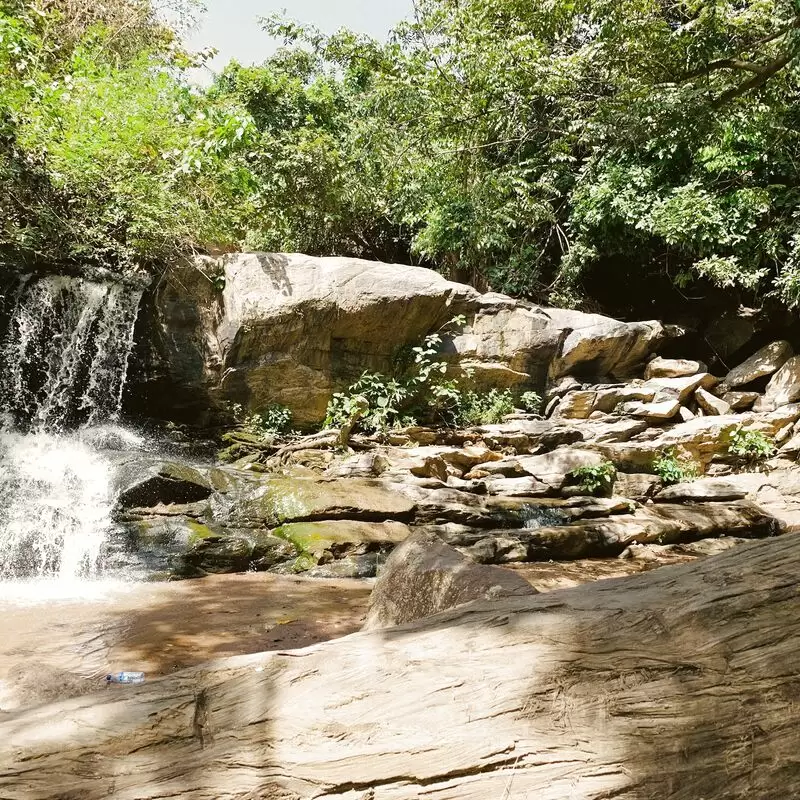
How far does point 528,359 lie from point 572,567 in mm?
5941

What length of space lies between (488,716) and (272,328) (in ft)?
33.2

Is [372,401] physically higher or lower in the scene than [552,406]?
lower

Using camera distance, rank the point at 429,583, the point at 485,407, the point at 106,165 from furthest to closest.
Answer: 1. the point at 485,407
2. the point at 106,165
3. the point at 429,583

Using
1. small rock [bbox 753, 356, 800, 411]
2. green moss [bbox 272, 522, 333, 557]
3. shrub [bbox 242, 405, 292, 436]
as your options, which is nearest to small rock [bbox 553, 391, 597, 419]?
small rock [bbox 753, 356, 800, 411]

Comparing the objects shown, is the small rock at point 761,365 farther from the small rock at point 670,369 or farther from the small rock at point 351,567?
the small rock at point 351,567

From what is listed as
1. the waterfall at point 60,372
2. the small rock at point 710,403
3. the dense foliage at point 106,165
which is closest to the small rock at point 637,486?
the small rock at point 710,403

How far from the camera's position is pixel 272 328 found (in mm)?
11156

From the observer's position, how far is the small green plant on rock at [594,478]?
414 inches

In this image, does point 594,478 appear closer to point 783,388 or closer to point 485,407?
point 485,407

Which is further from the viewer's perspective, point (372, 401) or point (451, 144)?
point (372, 401)

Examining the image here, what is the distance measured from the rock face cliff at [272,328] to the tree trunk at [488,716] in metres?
9.83

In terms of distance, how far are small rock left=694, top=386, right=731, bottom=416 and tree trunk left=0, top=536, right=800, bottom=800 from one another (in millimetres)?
12578

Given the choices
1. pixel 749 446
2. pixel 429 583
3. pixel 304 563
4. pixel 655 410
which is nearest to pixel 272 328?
pixel 304 563

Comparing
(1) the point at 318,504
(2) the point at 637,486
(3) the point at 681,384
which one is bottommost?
(1) the point at 318,504
